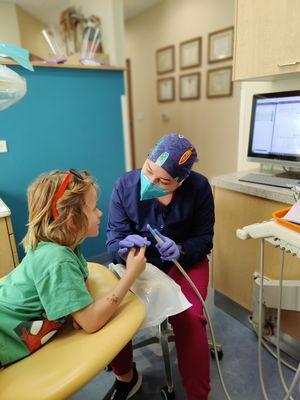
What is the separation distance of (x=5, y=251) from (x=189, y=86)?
3.08 m

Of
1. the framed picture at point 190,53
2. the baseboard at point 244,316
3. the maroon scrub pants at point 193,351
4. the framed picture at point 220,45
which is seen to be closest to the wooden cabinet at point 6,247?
the maroon scrub pants at point 193,351

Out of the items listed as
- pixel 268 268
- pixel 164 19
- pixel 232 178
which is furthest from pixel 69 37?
pixel 268 268

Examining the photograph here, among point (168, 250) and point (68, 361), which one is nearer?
point (68, 361)

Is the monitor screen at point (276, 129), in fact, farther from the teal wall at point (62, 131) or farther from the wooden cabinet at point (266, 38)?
the teal wall at point (62, 131)

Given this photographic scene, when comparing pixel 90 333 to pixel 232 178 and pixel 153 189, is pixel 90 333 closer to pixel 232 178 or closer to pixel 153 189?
pixel 153 189

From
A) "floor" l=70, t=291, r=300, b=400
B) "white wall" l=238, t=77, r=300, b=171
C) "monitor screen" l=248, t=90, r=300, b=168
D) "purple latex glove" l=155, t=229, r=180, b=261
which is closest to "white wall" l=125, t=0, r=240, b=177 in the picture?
"white wall" l=238, t=77, r=300, b=171

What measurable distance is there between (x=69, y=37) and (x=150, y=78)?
Answer: 6.28 ft

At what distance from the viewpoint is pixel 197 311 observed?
3.80 feet

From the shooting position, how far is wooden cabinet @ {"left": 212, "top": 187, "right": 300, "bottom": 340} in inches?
56.3

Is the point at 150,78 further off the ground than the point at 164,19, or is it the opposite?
the point at 164,19

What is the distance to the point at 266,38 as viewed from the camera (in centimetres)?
139

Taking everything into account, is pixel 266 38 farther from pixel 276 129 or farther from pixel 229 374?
pixel 229 374

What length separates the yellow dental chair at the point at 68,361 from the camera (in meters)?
0.70

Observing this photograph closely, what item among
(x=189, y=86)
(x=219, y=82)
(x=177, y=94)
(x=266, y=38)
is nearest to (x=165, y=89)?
(x=177, y=94)
